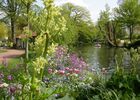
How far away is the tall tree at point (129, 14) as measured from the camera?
8538 centimetres

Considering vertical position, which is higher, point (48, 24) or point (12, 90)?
point (48, 24)

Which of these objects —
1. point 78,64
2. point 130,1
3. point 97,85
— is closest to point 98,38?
point 130,1

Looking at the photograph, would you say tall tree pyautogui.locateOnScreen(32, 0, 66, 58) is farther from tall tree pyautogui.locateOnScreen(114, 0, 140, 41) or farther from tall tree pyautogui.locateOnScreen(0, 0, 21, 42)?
tall tree pyautogui.locateOnScreen(114, 0, 140, 41)

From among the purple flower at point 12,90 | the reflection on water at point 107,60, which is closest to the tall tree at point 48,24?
the purple flower at point 12,90

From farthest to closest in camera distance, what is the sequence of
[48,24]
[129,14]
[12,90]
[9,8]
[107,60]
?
[129,14]
[9,8]
[107,60]
[12,90]
[48,24]

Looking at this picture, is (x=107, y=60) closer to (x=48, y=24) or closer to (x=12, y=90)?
(x=12, y=90)

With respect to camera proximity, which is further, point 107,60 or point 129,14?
point 129,14

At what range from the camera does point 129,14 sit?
86.4 m

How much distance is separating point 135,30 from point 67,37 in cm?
6481

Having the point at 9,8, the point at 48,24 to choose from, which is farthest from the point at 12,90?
the point at 9,8

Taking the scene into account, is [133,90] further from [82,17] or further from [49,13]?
[82,17]

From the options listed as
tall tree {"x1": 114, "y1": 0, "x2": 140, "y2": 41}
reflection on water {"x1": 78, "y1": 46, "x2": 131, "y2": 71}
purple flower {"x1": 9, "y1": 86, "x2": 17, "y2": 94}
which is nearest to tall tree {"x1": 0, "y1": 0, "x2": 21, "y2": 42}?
reflection on water {"x1": 78, "y1": 46, "x2": 131, "y2": 71}

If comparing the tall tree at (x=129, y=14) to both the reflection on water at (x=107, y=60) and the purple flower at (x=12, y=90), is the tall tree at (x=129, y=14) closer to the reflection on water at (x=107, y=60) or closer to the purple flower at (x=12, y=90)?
the reflection on water at (x=107, y=60)

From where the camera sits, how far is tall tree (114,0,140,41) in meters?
85.4
